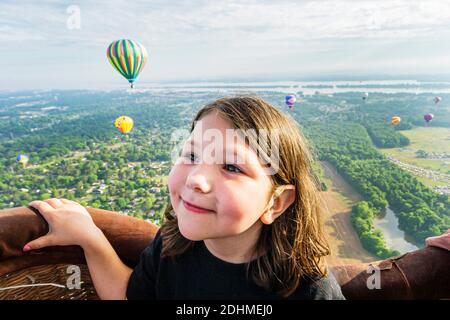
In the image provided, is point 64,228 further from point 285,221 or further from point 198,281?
point 285,221

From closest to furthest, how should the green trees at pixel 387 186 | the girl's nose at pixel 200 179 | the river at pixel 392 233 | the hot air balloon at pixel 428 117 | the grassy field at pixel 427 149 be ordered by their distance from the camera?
the girl's nose at pixel 200 179 < the river at pixel 392 233 < the green trees at pixel 387 186 < the grassy field at pixel 427 149 < the hot air balloon at pixel 428 117

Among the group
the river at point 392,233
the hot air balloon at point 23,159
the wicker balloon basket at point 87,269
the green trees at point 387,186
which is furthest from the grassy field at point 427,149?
the hot air balloon at point 23,159

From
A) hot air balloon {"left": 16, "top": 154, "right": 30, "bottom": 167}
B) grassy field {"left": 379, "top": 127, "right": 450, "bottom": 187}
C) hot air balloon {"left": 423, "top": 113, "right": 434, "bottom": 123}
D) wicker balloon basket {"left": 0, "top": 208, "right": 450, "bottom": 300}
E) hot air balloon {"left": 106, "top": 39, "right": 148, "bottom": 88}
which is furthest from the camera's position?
hot air balloon {"left": 16, "top": 154, "right": 30, "bottom": 167}

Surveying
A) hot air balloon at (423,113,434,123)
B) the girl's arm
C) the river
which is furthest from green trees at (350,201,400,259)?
hot air balloon at (423,113,434,123)

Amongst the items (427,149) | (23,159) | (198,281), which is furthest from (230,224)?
(23,159)

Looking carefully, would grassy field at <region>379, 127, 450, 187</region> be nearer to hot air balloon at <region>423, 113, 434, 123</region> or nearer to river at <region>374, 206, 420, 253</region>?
hot air balloon at <region>423, 113, 434, 123</region>

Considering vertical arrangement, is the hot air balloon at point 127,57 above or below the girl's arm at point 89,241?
above

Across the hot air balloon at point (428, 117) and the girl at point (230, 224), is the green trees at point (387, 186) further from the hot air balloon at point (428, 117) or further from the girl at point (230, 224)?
the girl at point (230, 224)
